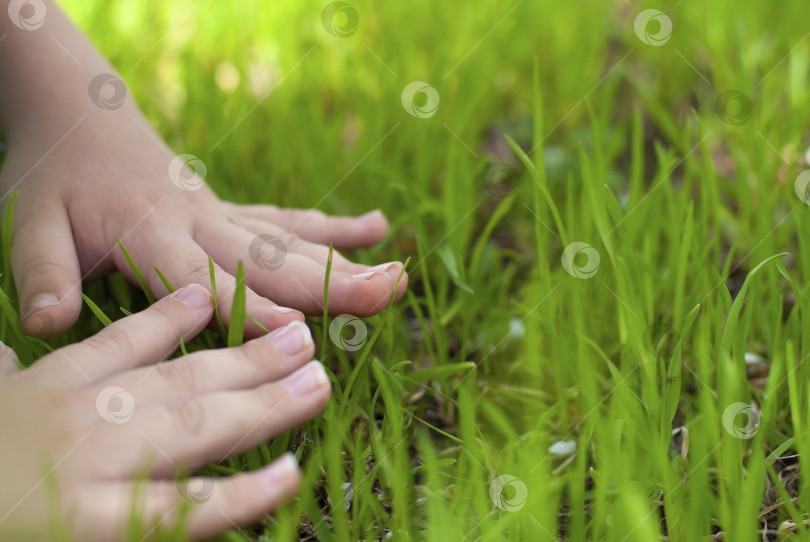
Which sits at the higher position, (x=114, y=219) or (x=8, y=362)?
(x=114, y=219)

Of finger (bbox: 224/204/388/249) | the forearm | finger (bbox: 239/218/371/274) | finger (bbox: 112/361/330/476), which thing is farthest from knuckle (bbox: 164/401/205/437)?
the forearm

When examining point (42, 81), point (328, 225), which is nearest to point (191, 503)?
point (328, 225)

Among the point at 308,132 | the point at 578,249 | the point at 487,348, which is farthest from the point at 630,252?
the point at 308,132

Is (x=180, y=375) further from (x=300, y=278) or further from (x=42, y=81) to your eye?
(x=42, y=81)

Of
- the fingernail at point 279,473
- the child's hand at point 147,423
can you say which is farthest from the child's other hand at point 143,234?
the fingernail at point 279,473

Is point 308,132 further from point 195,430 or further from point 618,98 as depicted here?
point 618,98

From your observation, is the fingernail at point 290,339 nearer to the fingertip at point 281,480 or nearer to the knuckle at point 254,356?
the knuckle at point 254,356

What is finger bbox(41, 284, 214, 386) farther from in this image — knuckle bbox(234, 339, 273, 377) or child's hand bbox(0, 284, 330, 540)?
knuckle bbox(234, 339, 273, 377)
